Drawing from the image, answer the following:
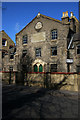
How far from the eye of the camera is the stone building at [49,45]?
1709 cm

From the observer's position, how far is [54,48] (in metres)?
18.6

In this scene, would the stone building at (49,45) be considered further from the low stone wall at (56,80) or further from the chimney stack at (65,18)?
the low stone wall at (56,80)

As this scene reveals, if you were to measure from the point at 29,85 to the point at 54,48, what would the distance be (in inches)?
354

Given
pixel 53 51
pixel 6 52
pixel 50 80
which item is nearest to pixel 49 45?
pixel 53 51

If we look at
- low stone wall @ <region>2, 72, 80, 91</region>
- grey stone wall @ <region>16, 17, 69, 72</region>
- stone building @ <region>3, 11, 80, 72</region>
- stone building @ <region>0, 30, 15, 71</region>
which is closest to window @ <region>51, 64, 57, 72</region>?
stone building @ <region>3, 11, 80, 72</region>

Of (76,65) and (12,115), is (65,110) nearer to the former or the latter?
(12,115)

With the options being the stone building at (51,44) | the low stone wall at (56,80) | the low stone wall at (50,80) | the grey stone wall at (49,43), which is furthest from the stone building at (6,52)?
the low stone wall at (56,80)

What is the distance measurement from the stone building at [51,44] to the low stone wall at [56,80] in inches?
225

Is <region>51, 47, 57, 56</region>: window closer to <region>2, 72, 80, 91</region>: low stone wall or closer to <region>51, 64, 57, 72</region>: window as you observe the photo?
<region>51, 64, 57, 72</region>: window

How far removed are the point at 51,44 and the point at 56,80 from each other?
29.5 feet

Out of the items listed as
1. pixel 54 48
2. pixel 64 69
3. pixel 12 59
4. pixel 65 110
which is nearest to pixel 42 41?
pixel 54 48

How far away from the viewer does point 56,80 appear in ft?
38.2

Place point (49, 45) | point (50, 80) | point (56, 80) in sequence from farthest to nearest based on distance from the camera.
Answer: point (49, 45) → point (50, 80) → point (56, 80)

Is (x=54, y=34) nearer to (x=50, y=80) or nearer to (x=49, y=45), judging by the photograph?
(x=49, y=45)
